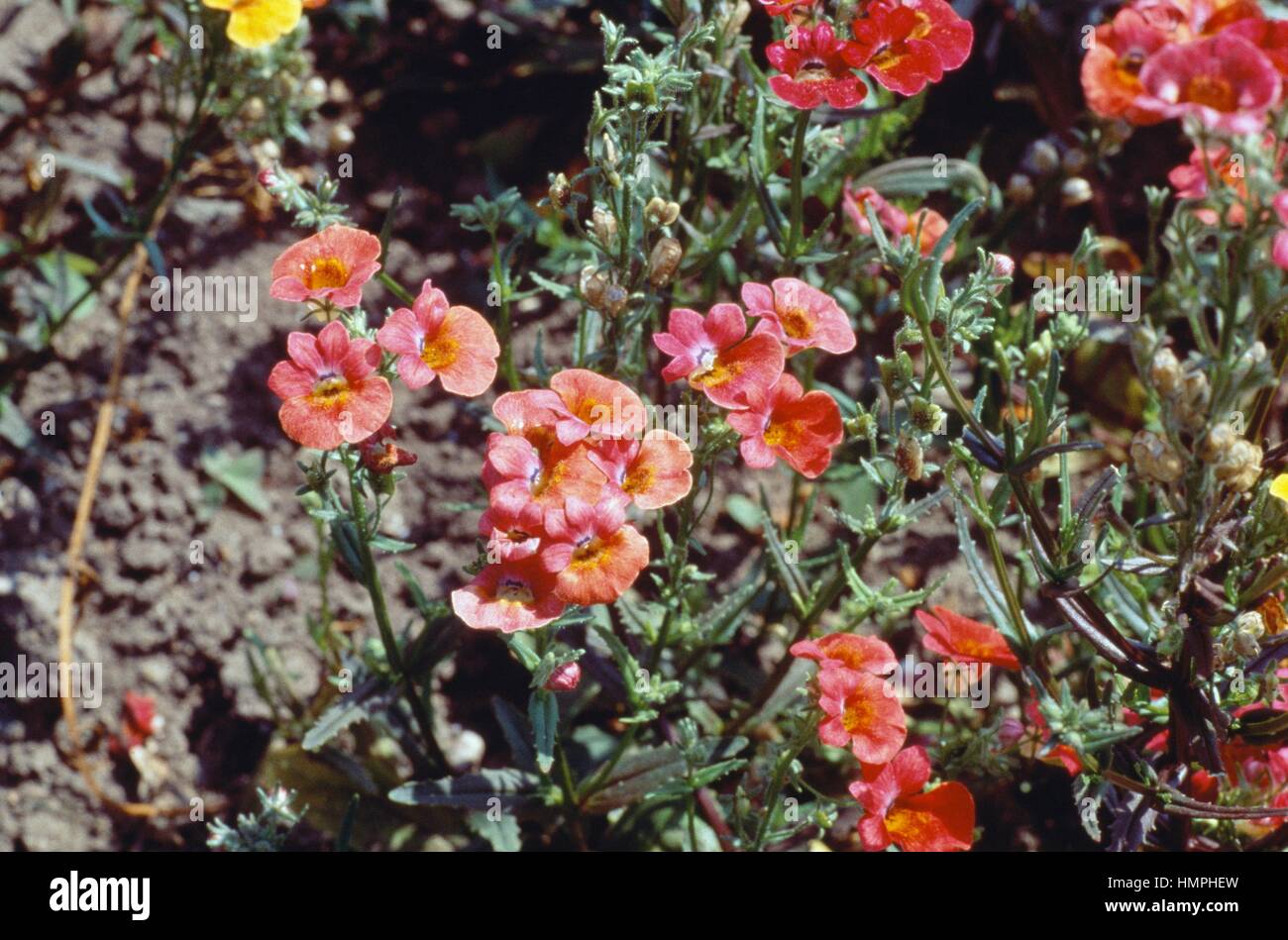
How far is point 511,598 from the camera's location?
6.41ft

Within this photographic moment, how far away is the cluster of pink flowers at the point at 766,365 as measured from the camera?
6.79ft

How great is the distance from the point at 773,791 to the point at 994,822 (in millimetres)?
1024

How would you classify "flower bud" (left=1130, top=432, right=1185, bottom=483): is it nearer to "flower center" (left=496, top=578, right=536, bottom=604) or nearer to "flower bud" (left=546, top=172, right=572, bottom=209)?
"flower center" (left=496, top=578, right=536, bottom=604)

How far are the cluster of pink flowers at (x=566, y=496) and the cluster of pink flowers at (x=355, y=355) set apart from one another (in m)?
0.15

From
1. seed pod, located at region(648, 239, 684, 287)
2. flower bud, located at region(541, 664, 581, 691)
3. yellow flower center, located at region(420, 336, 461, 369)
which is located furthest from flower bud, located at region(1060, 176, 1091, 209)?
flower bud, located at region(541, 664, 581, 691)

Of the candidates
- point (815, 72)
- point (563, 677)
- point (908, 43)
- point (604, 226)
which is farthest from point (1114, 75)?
point (563, 677)

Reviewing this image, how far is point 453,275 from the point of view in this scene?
3.80 meters

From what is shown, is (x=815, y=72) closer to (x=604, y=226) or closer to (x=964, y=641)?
(x=604, y=226)

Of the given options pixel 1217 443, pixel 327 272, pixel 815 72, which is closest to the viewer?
pixel 1217 443

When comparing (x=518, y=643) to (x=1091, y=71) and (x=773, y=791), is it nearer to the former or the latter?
(x=773, y=791)

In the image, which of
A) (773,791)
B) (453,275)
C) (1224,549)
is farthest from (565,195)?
(453,275)

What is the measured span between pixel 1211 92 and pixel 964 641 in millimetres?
1212

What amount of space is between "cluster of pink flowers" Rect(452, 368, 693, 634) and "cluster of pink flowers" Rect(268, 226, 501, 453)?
0.49 feet

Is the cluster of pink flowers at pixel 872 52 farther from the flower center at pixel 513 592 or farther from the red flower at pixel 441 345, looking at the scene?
the flower center at pixel 513 592
